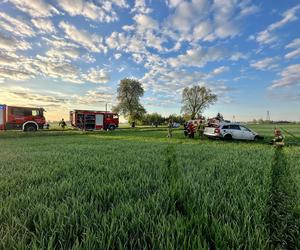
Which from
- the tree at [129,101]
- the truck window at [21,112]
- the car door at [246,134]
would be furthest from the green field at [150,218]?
the tree at [129,101]

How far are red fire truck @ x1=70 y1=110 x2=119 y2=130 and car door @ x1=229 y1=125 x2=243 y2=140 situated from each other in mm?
24211

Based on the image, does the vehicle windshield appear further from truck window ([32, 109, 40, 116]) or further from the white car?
the white car

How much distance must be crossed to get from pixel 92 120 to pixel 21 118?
1143 centimetres

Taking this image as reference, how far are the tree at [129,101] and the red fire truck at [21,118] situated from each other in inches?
1310

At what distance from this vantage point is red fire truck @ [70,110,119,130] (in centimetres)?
3244

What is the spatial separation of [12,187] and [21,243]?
2184mm

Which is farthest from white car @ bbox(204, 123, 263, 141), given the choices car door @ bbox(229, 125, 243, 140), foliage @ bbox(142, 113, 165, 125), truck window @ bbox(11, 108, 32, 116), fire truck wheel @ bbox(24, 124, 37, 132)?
foliage @ bbox(142, 113, 165, 125)

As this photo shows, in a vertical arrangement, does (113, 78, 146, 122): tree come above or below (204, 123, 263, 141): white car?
above

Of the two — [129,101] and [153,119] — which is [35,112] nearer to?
[129,101]

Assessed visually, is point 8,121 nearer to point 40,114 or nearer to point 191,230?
point 40,114

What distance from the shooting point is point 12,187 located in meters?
3.34

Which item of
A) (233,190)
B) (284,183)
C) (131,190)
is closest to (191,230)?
(131,190)

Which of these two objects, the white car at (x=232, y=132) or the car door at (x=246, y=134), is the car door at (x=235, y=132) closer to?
the white car at (x=232, y=132)

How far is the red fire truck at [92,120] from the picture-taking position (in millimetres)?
32438
